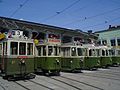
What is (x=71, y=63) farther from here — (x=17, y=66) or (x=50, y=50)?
(x=17, y=66)

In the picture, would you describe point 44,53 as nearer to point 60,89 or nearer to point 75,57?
point 75,57

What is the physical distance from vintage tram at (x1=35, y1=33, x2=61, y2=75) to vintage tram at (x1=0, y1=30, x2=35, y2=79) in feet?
5.92

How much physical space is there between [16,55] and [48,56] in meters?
3.09

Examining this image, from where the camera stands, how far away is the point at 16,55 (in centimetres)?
1358

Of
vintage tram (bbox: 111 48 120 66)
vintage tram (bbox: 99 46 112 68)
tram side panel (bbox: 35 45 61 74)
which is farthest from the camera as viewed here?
vintage tram (bbox: 111 48 120 66)

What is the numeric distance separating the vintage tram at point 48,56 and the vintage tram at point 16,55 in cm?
180

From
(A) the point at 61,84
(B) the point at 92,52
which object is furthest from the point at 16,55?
(B) the point at 92,52

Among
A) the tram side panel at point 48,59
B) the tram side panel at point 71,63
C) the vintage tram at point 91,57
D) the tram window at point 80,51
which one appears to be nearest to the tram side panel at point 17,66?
the tram side panel at point 48,59

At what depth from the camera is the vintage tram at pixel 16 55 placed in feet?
43.8

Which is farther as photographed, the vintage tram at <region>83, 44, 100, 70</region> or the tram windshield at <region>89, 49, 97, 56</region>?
the tram windshield at <region>89, 49, 97, 56</region>

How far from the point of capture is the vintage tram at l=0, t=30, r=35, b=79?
43.8 feet

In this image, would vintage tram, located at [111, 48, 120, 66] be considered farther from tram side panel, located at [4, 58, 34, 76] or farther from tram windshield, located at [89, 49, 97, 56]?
tram side panel, located at [4, 58, 34, 76]

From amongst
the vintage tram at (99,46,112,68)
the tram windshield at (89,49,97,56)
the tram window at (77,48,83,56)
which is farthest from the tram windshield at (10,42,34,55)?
the vintage tram at (99,46,112,68)

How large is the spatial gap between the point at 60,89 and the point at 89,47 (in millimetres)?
11564
